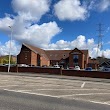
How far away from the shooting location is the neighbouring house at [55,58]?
9100 cm

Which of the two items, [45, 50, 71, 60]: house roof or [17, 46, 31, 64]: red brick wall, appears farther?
[45, 50, 71, 60]: house roof

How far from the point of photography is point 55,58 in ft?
332

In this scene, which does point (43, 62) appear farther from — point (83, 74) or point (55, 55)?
point (83, 74)

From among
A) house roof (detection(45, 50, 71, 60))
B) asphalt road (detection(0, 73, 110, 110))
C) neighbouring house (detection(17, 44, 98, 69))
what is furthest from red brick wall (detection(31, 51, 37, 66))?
asphalt road (detection(0, 73, 110, 110))

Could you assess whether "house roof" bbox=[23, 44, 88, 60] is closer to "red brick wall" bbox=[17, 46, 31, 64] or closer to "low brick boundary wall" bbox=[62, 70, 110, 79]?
"red brick wall" bbox=[17, 46, 31, 64]

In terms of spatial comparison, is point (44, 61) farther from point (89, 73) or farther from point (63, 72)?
point (89, 73)

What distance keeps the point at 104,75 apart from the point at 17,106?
102ft

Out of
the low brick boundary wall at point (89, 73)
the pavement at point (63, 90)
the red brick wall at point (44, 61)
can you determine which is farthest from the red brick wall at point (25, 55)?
the pavement at point (63, 90)

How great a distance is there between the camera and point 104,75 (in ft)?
131

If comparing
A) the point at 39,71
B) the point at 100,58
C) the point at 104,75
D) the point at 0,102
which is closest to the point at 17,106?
the point at 0,102

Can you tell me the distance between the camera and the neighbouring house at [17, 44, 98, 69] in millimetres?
91000

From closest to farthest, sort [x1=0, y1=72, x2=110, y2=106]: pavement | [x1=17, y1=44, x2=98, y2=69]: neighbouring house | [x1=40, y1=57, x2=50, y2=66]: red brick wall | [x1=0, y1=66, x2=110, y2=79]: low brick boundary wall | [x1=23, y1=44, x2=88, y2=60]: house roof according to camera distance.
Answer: [x1=0, y1=72, x2=110, y2=106]: pavement < [x1=0, y1=66, x2=110, y2=79]: low brick boundary wall < [x1=17, y1=44, x2=98, y2=69]: neighbouring house < [x1=40, y1=57, x2=50, y2=66]: red brick wall < [x1=23, y1=44, x2=88, y2=60]: house roof

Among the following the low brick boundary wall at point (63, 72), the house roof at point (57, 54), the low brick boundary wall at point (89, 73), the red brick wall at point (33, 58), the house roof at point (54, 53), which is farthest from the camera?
the house roof at point (57, 54)

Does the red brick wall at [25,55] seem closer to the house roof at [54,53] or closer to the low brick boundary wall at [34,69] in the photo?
the house roof at [54,53]
